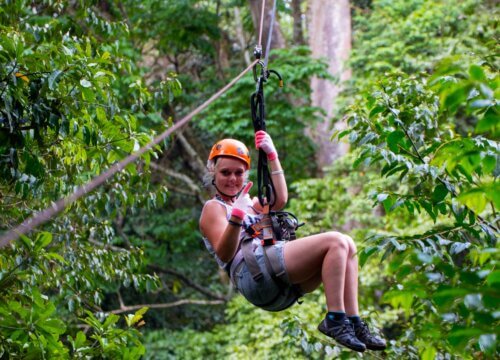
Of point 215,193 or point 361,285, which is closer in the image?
point 215,193

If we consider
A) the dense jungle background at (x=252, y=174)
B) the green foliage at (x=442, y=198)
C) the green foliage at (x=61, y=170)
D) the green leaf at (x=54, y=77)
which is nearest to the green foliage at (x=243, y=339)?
the dense jungle background at (x=252, y=174)

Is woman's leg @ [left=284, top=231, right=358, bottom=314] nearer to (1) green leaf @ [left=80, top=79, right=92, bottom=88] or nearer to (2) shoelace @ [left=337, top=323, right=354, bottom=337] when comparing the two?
(2) shoelace @ [left=337, top=323, right=354, bottom=337]

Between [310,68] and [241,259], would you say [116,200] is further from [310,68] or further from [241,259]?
[310,68]

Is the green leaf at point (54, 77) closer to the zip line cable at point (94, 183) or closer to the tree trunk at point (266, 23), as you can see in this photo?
the zip line cable at point (94, 183)

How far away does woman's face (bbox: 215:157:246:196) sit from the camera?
10.3ft

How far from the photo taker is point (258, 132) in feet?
10.3

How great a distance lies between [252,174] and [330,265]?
647 centimetres

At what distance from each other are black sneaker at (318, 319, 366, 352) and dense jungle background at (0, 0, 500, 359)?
351 mm

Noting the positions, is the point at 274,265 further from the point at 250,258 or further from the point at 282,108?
the point at 282,108

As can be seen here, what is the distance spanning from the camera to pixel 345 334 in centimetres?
282

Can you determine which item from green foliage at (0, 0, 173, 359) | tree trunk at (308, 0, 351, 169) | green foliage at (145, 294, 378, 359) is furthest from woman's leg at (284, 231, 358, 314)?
tree trunk at (308, 0, 351, 169)

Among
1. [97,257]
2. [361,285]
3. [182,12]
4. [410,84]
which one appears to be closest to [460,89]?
[410,84]

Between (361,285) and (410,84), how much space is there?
198 inches

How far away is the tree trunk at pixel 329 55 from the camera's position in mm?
10242
